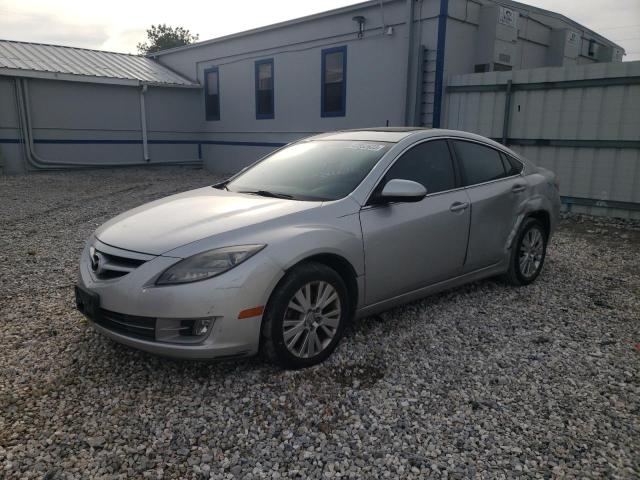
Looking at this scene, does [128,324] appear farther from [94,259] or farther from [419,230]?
[419,230]

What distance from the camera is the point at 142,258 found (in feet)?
10.3

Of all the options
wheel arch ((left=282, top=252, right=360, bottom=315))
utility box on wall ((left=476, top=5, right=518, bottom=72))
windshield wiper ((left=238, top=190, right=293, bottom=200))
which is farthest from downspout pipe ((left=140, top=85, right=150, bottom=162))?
wheel arch ((left=282, top=252, right=360, bottom=315))

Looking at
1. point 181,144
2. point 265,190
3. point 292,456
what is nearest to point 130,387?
point 292,456

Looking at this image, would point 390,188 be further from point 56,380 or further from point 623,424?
point 56,380

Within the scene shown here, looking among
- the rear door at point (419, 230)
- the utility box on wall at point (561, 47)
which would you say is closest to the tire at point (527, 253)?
the rear door at point (419, 230)

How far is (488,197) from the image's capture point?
182 inches

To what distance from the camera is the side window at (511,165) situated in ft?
16.5

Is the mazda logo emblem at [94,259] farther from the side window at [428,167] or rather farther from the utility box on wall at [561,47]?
the utility box on wall at [561,47]

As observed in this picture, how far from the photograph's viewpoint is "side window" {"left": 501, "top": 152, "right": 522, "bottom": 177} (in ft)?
16.5

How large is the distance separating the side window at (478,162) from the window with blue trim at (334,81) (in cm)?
880

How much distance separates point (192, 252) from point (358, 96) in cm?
1056

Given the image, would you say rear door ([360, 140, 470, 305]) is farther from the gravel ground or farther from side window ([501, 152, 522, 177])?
side window ([501, 152, 522, 177])

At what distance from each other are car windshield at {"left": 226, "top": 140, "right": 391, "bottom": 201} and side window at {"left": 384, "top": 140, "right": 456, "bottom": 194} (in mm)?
184

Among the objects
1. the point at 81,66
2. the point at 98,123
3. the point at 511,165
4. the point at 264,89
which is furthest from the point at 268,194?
the point at 81,66
